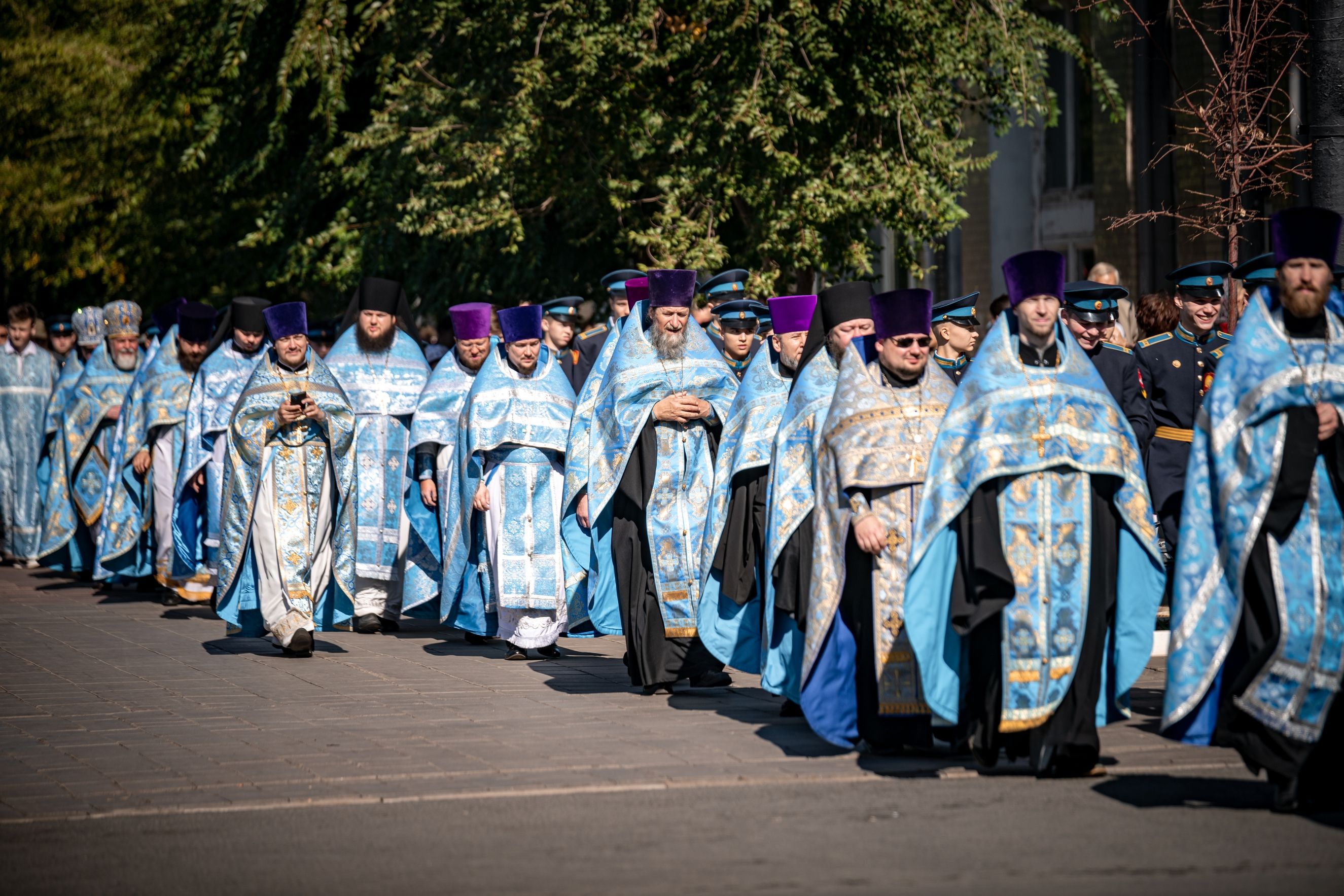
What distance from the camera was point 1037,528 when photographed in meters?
7.59

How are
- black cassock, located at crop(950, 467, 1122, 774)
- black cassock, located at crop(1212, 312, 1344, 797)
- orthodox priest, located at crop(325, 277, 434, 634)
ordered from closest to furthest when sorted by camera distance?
black cassock, located at crop(1212, 312, 1344, 797) < black cassock, located at crop(950, 467, 1122, 774) < orthodox priest, located at crop(325, 277, 434, 634)

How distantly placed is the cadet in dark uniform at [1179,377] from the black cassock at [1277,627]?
11.4 feet

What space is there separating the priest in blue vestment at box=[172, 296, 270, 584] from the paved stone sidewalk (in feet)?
6.07

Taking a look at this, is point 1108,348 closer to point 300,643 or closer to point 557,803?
point 557,803

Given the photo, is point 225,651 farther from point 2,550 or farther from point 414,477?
point 2,550

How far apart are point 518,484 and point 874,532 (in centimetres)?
428

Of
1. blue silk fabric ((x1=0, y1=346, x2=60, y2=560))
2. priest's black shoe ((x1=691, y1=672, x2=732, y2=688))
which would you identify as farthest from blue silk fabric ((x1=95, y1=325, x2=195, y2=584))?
priest's black shoe ((x1=691, y1=672, x2=732, y2=688))

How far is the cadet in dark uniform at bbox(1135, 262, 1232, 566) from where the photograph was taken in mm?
10656

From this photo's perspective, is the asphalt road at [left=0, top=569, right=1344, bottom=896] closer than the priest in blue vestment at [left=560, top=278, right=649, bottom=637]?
Yes

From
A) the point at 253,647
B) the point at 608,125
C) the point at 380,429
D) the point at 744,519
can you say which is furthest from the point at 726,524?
the point at 608,125

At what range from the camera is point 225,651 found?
1204 cm

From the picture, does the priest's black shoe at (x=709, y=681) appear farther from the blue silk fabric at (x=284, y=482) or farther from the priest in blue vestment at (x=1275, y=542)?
the priest in blue vestment at (x=1275, y=542)

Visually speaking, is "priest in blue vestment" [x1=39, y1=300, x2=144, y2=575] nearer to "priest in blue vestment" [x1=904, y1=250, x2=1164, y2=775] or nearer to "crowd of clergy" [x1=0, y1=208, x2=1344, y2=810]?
"crowd of clergy" [x1=0, y1=208, x2=1344, y2=810]

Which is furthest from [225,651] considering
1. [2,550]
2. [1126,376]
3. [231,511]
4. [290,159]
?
[290,159]
